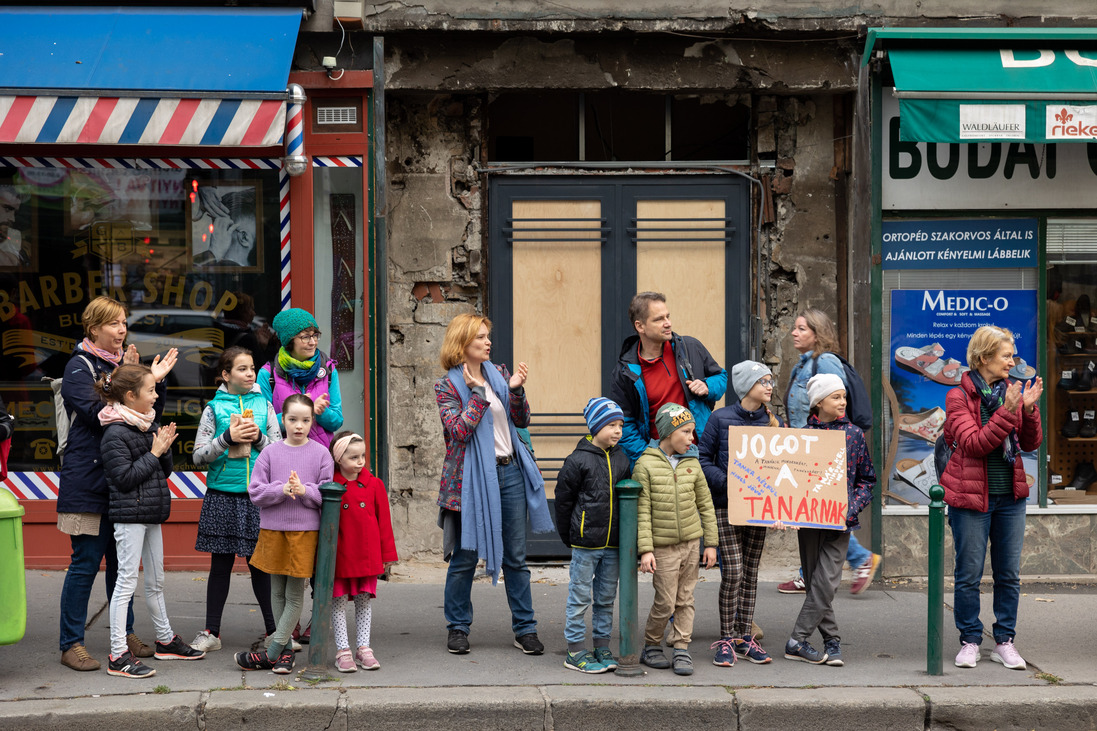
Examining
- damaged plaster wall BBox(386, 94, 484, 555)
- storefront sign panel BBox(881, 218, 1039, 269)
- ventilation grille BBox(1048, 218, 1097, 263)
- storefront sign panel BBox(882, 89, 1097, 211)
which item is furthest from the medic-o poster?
damaged plaster wall BBox(386, 94, 484, 555)

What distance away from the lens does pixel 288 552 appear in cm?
559

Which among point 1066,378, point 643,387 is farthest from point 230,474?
point 1066,378

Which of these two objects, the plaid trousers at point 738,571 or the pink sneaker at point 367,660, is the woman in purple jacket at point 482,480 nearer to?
the pink sneaker at point 367,660

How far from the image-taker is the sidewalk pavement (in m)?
5.23

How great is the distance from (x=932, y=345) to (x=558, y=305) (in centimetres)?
288

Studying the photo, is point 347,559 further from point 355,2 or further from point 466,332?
point 355,2

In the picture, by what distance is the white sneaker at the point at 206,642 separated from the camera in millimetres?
6047

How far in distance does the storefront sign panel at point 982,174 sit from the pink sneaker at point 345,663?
5.13 metres

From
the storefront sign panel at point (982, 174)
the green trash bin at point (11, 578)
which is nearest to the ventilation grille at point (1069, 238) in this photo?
the storefront sign panel at point (982, 174)

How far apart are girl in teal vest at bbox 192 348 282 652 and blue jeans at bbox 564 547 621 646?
5.62 ft

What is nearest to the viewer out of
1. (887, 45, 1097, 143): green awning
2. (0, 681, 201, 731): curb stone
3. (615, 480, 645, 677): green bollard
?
(0, 681, 201, 731): curb stone

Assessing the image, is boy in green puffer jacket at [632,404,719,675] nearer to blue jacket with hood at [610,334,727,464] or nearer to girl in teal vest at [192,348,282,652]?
blue jacket with hood at [610,334,727,464]

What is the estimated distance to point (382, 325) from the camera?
8.10 m

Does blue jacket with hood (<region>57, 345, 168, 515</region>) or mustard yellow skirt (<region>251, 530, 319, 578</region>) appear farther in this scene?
blue jacket with hood (<region>57, 345, 168, 515</region>)
